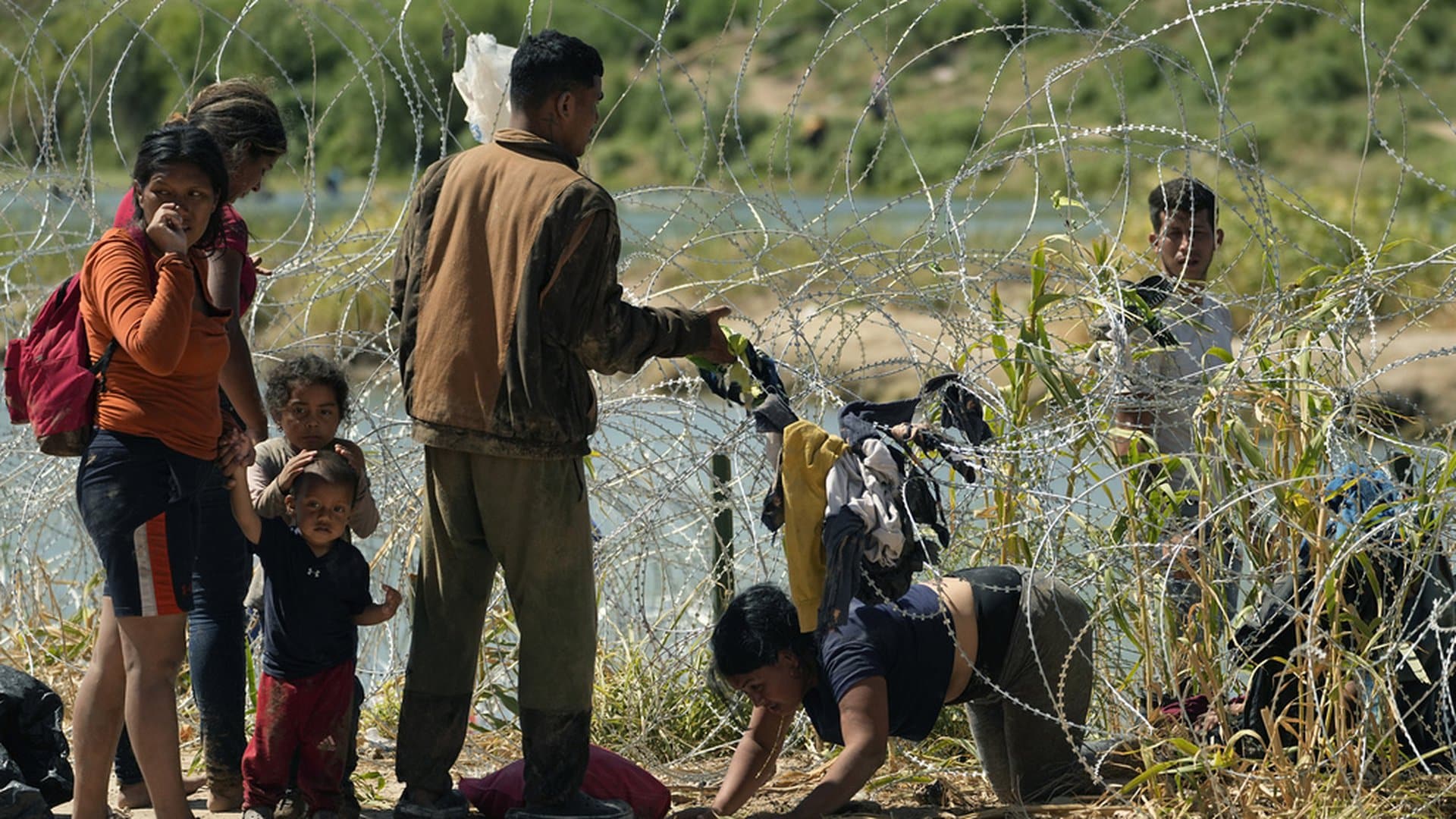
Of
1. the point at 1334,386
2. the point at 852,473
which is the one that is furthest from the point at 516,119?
the point at 1334,386

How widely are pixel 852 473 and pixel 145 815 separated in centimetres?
171

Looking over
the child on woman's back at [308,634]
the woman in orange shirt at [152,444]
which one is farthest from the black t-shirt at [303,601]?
the woman in orange shirt at [152,444]

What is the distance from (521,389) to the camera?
354cm

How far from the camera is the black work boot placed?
12.1ft

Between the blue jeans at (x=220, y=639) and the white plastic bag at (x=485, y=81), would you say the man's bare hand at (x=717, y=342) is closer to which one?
the white plastic bag at (x=485, y=81)

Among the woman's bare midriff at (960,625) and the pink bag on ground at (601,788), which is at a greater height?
the woman's bare midriff at (960,625)

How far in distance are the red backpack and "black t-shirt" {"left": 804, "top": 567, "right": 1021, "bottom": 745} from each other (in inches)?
60.2

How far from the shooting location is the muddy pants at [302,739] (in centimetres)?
375

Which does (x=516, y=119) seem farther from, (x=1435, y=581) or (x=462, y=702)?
(x=1435, y=581)

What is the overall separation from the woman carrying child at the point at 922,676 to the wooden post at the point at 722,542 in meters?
0.91

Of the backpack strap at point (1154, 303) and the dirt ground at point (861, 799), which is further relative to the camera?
the backpack strap at point (1154, 303)

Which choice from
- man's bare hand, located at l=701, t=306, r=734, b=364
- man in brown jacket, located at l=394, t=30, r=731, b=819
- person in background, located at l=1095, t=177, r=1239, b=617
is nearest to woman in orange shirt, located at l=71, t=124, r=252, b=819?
man in brown jacket, located at l=394, t=30, r=731, b=819

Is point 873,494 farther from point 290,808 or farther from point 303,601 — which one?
point 290,808

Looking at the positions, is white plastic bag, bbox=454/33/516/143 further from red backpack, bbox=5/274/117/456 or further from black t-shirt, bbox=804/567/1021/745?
black t-shirt, bbox=804/567/1021/745
